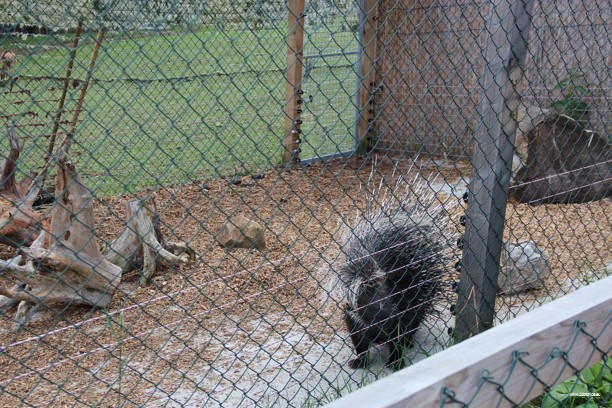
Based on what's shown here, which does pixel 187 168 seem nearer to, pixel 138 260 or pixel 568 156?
pixel 138 260

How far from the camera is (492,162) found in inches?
100

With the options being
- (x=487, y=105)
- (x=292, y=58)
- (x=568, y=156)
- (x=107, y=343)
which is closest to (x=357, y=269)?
(x=487, y=105)

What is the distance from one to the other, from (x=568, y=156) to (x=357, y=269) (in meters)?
3.01

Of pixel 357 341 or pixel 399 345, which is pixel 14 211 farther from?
pixel 399 345

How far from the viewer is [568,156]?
527 centimetres

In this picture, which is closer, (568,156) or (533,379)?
(533,379)

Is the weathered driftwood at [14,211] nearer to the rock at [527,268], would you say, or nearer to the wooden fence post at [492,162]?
the wooden fence post at [492,162]

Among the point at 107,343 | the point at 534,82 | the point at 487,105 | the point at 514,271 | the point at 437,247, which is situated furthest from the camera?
the point at 534,82

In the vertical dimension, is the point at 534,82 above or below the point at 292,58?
below

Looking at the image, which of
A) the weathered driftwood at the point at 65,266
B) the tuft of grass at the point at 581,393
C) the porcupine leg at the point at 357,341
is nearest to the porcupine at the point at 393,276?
the porcupine leg at the point at 357,341

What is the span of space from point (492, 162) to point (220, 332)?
176cm

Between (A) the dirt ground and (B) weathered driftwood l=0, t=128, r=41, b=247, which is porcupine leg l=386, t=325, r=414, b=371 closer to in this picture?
(A) the dirt ground

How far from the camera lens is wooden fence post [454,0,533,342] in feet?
8.01

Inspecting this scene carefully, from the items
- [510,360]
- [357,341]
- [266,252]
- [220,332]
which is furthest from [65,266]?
[510,360]
